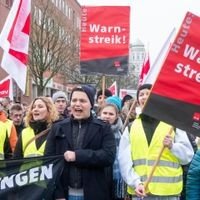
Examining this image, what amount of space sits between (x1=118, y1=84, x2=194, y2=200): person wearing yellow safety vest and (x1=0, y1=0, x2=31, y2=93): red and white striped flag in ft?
8.47

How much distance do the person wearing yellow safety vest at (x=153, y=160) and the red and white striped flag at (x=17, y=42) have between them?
258 cm

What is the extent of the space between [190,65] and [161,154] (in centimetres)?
101

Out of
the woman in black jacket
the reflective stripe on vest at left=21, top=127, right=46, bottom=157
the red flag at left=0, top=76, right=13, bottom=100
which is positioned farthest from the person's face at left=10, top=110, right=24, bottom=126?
the woman in black jacket

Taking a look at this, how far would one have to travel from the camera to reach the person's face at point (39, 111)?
Answer: 5.75 metres

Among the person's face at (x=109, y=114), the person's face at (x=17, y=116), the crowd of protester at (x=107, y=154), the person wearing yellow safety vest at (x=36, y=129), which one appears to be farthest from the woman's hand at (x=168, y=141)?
the person's face at (x=17, y=116)

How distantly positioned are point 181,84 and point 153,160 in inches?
43.1

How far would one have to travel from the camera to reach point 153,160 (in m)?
4.93

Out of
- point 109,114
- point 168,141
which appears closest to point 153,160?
point 168,141

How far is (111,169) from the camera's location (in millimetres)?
5258

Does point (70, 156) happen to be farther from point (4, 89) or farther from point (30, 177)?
point (4, 89)

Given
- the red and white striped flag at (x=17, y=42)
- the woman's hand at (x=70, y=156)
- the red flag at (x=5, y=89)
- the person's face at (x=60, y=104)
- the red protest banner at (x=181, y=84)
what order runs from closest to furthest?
the red protest banner at (x=181, y=84) < the woman's hand at (x=70, y=156) < the red and white striped flag at (x=17, y=42) < the person's face at (x=60, y=104) < the red flag at (x=5, y=89)

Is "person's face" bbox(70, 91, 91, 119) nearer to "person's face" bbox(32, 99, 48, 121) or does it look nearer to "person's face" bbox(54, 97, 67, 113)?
"person's face" bbox(32, 99, 48, 121)

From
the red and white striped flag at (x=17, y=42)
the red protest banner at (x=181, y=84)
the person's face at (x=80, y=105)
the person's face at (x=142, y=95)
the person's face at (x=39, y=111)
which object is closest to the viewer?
the red protest banner at (x=181, y=84)

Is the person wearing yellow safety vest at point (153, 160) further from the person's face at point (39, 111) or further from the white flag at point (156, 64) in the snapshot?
the white flag at point (156, 64)
